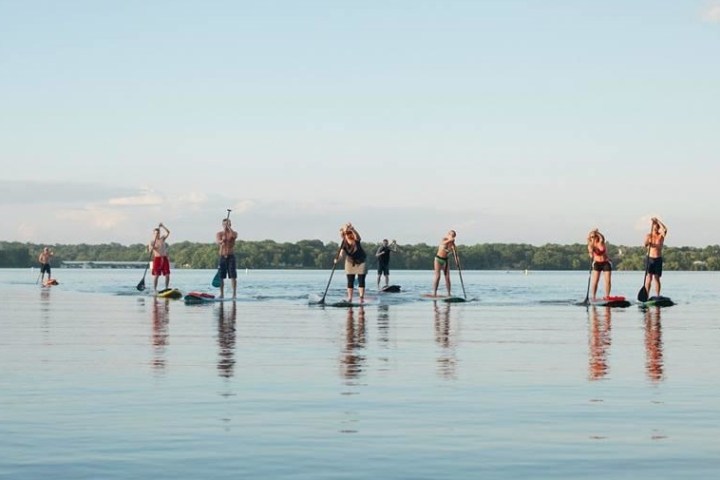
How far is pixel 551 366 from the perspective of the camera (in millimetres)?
15336

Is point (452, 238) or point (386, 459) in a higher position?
point (452, 238)

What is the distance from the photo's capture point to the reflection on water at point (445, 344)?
582 inches

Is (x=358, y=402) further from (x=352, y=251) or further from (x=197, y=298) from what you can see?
(x=197, y=298)

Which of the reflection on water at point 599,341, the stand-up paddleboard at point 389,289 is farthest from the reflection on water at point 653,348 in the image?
the stand-up paddleboard at point 389,289

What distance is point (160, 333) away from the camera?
2164cm

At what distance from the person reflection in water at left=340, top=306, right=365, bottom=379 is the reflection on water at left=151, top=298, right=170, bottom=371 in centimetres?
220

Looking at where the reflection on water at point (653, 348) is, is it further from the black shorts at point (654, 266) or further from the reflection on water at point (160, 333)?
the reflection on water at point (160, 333)

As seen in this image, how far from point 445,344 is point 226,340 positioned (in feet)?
11.2

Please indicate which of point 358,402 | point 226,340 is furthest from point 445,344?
point 358,402

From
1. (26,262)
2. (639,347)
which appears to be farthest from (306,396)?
(26,262)

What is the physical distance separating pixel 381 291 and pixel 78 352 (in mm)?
25627

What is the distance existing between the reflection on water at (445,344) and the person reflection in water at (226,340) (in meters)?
2.46

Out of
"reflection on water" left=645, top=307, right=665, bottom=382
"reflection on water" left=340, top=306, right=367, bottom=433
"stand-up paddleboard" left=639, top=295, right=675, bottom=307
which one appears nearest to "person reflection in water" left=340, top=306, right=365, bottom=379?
"reflection on water" left=340, top=306, right=367, bottom=433

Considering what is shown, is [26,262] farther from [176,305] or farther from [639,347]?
[639,347]
